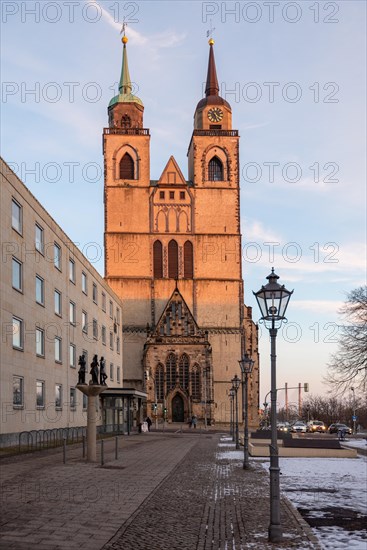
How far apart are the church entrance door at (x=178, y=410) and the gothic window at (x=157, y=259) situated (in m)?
15.3

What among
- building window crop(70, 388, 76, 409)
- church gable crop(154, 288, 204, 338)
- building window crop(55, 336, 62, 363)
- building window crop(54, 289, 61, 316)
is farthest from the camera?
church gable crop(154, 288, 204, 338)

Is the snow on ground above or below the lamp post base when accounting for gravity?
below

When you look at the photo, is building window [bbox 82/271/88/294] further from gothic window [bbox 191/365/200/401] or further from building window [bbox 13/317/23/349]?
gothic window [bbox 191/365/200/401]

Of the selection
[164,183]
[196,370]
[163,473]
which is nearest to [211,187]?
[164,183]

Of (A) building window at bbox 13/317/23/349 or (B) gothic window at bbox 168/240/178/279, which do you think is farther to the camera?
(B) gothic window at bbox 168/240/178/279

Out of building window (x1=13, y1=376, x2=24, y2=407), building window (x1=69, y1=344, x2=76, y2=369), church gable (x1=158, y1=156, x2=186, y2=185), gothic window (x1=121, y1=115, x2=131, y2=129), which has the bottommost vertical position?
building window (x1=13, y1=376, x2=24, y2=407)

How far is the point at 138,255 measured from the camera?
8744cm

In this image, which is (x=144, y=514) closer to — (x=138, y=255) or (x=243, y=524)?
(x=243, y=524)

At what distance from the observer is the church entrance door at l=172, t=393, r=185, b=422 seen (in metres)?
→ 82.1

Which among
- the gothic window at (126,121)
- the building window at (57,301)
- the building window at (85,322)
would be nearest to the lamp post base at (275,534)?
the building window at (57,301)

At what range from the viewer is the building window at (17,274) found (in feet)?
110

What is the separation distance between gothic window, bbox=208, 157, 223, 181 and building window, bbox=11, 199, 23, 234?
58.8 meters

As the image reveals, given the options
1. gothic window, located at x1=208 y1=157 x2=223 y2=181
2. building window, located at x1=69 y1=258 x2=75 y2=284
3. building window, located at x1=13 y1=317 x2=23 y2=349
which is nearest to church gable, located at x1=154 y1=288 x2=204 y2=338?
gothic window, located at x1=208 y1=157 x2=223 y2=181

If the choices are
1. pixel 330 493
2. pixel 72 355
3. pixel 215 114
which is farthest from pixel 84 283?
pixel 215 114
